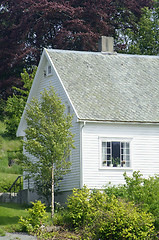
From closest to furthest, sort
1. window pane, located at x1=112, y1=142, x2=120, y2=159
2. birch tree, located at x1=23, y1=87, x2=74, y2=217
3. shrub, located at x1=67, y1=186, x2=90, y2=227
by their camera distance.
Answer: shrub, located at x1=67, y1=186, x2=90, y2=227 < birch tree, located at x1=23, y1=87, x2=74, y2=217 < window pane, located at x1=112, y1=142, x2=120, y2=159

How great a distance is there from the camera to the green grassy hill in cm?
3412

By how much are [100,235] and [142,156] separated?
23.1ft

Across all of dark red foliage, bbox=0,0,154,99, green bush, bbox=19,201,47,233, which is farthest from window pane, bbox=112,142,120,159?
dark red foliage, bbox=0,0,154,99

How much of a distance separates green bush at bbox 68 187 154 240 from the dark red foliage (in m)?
18.4

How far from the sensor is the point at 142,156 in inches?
1150

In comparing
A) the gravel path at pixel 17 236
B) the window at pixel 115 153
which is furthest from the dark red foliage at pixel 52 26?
the gravel path at pixel 17 236

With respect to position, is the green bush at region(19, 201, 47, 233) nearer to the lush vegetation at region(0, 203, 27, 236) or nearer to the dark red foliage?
the lush vegetation at region(0, 203, 27, 236)

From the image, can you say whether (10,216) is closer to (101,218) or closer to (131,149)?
(101,218)

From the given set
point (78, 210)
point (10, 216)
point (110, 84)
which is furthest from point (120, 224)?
point (110, 84)

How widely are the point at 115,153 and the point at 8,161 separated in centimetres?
1176

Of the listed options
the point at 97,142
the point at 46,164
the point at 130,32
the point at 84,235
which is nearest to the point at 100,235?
the point at 84,235

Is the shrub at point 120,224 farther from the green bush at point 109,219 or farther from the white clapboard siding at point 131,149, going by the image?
the white clapboard siding at point 131,149

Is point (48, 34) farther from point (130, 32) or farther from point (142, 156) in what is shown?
point (142, 156)

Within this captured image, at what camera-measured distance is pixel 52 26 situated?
1713 inches
